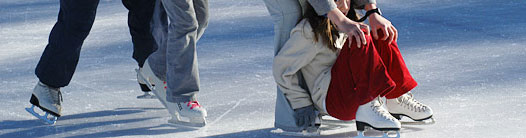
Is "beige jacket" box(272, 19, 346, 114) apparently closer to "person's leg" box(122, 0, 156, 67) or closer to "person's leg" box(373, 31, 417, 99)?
"person's leg" box(373, 31, 417, 99)

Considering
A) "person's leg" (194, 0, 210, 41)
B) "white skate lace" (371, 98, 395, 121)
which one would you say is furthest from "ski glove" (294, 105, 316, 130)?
"person's leg" (194, 0, 210, 41)

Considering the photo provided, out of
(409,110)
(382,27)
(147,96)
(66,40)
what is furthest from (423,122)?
(66,40)

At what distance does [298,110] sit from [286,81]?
0.09 metres

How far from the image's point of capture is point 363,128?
2.80 m

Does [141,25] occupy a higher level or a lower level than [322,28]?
lower

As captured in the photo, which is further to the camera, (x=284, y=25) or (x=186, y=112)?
(x=186, y=112)

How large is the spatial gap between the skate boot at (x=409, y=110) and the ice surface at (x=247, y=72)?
0.03 m

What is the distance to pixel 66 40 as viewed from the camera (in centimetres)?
317

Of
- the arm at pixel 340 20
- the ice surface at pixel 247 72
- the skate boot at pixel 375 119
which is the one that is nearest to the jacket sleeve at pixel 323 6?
the arm at pixel 340 20

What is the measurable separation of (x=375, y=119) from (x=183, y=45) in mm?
652

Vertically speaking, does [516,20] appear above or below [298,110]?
below

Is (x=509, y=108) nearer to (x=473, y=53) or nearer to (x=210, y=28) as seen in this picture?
(x=473, y=53)

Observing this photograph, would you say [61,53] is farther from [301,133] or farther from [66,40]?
[301,133]

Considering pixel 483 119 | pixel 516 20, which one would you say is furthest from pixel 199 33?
pixel 516 20
